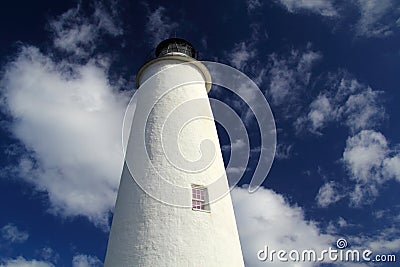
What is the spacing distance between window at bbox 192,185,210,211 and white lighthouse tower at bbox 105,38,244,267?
0.08 ft

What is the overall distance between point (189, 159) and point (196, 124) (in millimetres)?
1303

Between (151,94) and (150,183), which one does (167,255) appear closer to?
(150,183)

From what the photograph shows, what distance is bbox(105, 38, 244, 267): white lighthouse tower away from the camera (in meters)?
7.94

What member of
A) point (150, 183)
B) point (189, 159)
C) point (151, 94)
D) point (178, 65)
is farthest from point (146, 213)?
point (178, 65)

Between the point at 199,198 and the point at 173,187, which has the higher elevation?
the point at 173,187

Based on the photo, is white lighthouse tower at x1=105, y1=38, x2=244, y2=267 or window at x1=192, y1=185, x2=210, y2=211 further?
window at x1=192, y1=185, x2=210, y2=211

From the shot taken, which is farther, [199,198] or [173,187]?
[199,198]

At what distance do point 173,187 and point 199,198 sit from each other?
2.45 feet

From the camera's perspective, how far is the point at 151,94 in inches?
429

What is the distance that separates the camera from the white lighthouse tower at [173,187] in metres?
7.94

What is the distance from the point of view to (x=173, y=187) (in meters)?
8.78

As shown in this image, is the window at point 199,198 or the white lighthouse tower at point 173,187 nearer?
the white lighthouse tower at point 173,187

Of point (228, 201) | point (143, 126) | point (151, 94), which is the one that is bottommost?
point (228, 201)

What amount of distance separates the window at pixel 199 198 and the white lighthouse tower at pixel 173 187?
0.03 metres
